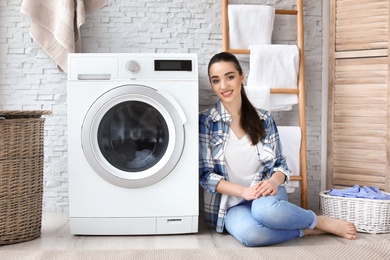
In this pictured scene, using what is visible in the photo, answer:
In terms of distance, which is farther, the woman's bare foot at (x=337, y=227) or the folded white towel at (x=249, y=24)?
the folded white towel at (x=249, y=24)

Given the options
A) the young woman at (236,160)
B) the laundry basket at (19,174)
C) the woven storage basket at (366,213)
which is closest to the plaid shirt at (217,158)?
the young woman at (236,160)

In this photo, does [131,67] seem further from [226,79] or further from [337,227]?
[337,227]

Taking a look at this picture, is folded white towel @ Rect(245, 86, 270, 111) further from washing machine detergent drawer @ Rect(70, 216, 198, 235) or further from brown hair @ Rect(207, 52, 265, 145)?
washing machine detergent drawer @ Rect(70, 216, 198, 235)

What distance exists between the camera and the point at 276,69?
277 cm

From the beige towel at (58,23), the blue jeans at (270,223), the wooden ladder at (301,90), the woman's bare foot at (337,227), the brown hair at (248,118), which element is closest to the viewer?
the blue jeans at (270,223)

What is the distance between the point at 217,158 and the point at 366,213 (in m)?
0.75

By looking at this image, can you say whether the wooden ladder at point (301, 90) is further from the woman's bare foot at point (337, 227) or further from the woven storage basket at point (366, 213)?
the woman's bare foot at point (337, 227)

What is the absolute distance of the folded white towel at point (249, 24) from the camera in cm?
276

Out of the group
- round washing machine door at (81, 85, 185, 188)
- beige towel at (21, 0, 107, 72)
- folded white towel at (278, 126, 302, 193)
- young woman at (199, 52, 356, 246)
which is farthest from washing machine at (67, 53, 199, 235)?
folded white towel at (278, 126, 302, 193)

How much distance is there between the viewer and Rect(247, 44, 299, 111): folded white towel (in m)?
2.73

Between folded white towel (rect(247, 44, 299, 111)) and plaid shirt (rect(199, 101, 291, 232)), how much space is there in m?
0.44

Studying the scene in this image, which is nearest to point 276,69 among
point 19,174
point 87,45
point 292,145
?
point 292,145

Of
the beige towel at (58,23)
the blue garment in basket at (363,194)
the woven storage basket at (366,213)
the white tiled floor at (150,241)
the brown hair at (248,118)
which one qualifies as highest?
the beige towel at (58,23)

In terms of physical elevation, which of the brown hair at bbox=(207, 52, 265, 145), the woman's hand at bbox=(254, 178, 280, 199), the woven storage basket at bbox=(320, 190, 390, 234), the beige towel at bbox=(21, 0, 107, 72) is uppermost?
the beige towel at bbox=(21, 0, 107, 72)
